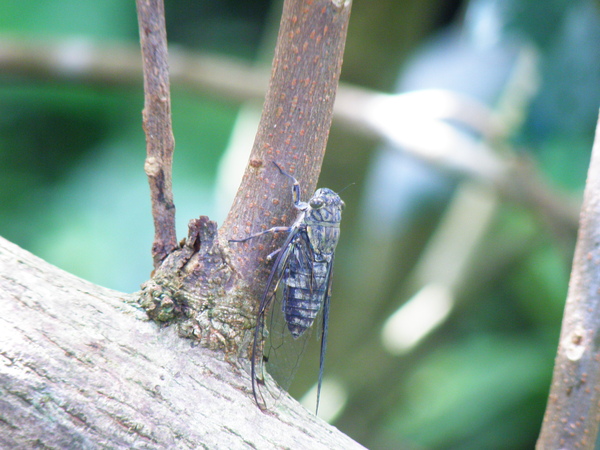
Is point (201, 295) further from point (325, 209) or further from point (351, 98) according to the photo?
point (351, 98)

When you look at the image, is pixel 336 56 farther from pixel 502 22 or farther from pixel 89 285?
pixel 502 22

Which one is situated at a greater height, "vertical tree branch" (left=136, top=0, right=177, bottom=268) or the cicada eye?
the cicada eye

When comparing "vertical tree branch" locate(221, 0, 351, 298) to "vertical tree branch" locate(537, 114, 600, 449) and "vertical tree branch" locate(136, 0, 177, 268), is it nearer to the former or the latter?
"vertical tree branch" locate(136, 0, 177, 268)

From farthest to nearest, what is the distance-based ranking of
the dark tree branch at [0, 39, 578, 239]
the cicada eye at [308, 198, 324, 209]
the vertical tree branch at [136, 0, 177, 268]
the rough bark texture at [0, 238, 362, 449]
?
the dark tree branch at [0, 39, 578, 239], the cicada eye at [308, 198, 324, 209], the vertical tree branch at [136, 0, 177, 268], the rough bark texture at [0, 238, 362, 449]

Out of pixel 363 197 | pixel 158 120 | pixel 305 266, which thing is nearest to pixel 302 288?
pixel 305 266

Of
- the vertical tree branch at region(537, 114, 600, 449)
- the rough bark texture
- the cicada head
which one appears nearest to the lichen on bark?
the rough bark texture

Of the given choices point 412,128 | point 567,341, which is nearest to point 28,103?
point 412,128
